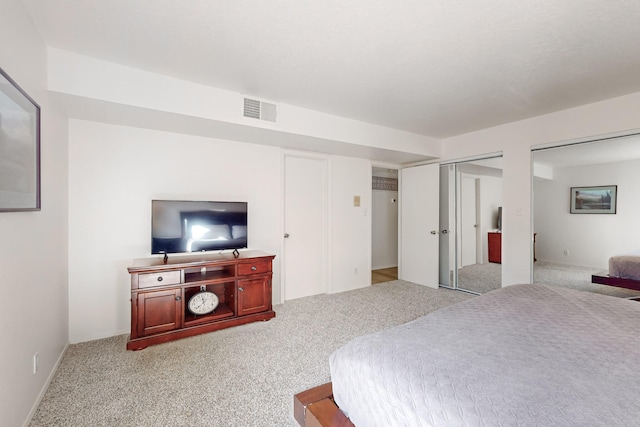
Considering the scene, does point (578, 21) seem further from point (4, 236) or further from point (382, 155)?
point (4, 236)

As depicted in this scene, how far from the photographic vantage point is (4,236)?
1378 millimetres

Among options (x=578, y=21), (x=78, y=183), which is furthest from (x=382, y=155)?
(x=78, y=183)

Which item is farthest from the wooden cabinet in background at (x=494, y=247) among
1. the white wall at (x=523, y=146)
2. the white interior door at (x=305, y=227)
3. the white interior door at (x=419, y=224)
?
the white interior door at (x=305, y=227)

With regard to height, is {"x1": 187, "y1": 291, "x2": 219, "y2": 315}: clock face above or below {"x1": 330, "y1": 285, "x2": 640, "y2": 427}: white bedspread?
below

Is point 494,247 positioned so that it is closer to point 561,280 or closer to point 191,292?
point 561,280

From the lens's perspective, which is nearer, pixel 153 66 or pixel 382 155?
pixel 153 66

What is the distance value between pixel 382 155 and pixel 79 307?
4088 mm

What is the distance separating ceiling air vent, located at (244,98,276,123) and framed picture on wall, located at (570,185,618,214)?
4181 millimetres

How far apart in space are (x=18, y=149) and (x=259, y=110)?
1.87 m

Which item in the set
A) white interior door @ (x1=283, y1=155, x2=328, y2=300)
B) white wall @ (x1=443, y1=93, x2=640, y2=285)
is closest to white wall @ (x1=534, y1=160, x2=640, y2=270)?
white wall @ (x1=443, y1=93, x2=640, y2=285)

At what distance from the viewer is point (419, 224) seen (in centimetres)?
470

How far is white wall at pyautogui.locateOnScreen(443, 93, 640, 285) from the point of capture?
9.80 feet

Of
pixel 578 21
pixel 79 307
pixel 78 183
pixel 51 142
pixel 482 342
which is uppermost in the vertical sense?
pixel 578 21

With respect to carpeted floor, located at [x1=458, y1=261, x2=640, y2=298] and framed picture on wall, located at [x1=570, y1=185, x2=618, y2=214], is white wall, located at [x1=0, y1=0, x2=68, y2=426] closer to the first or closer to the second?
carpeted floor, located at [x1=458, y1=261, x2=640, y2=298]
